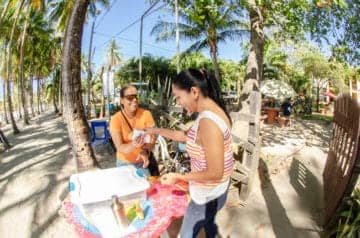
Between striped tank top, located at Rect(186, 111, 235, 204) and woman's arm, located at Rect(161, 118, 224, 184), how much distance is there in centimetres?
4

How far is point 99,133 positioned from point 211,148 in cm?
862

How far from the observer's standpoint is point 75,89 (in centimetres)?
470

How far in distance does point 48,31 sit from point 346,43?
89.1 ft

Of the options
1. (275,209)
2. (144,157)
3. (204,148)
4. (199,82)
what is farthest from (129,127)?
(275,209)

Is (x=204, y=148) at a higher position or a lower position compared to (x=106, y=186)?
higher

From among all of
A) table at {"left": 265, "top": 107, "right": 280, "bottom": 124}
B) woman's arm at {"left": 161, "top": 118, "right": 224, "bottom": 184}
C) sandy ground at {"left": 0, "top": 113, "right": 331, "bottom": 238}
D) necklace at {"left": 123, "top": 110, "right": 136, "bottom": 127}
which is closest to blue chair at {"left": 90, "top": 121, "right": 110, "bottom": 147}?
sandy ground at {"left": 0, "top": 113, "right": 331, "bottom": 238}

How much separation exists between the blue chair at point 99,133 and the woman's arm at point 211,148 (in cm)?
732

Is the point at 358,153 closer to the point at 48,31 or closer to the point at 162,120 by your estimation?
the point at 162,120

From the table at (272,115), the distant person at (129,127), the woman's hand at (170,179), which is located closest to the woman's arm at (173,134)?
the woman's hand at (170,179)

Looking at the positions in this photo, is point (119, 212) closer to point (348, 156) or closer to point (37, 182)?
point (348, 156)

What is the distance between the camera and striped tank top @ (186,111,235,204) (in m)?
2.14

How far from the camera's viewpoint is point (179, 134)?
278cm

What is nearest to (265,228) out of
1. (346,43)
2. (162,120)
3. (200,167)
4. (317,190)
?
(317,190)

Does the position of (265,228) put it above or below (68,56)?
below
